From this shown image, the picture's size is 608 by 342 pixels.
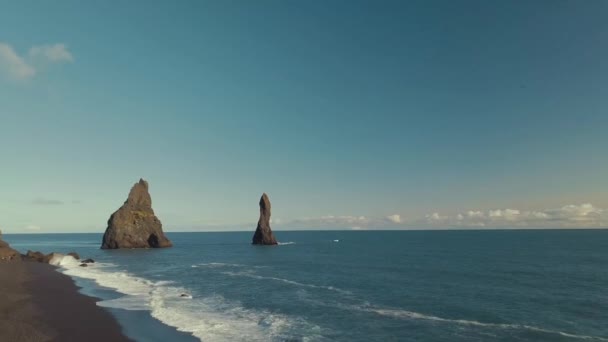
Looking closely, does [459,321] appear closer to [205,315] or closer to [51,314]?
[205,315]

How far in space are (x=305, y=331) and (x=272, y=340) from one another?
3.63 m

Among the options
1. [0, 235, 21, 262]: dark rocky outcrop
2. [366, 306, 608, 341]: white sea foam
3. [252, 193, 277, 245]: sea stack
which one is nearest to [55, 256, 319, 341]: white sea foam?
[366, 306, 608, 341]: white sea foam

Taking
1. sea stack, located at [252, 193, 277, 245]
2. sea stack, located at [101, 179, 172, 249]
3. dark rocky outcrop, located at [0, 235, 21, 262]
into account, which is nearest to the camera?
dark rocky outcrop, located at [0, 235, 21, 262]

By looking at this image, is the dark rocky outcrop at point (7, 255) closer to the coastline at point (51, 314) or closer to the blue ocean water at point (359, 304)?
the blue ocean water at point (359, 304)

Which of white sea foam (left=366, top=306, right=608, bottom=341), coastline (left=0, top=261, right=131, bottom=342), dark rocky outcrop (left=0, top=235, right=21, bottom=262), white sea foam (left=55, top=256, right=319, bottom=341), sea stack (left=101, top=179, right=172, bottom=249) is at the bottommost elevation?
white sea foam (left=366, top=306, right=608, bottom=341)

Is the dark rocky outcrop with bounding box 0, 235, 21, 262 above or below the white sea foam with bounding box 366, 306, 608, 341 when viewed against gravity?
above

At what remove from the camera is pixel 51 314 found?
113 feet

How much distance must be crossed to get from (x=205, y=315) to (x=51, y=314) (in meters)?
13.9

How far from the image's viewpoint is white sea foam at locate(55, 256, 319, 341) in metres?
30.0

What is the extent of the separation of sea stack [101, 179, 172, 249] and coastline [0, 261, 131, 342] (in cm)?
8243

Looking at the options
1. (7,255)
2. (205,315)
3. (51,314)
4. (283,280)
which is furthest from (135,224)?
(205,315)

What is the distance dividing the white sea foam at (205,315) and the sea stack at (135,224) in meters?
86.7

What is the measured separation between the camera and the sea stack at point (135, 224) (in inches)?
5295

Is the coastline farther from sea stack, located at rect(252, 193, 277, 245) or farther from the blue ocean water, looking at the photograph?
sea stack, located at rect(252, 193, 277, 245)
